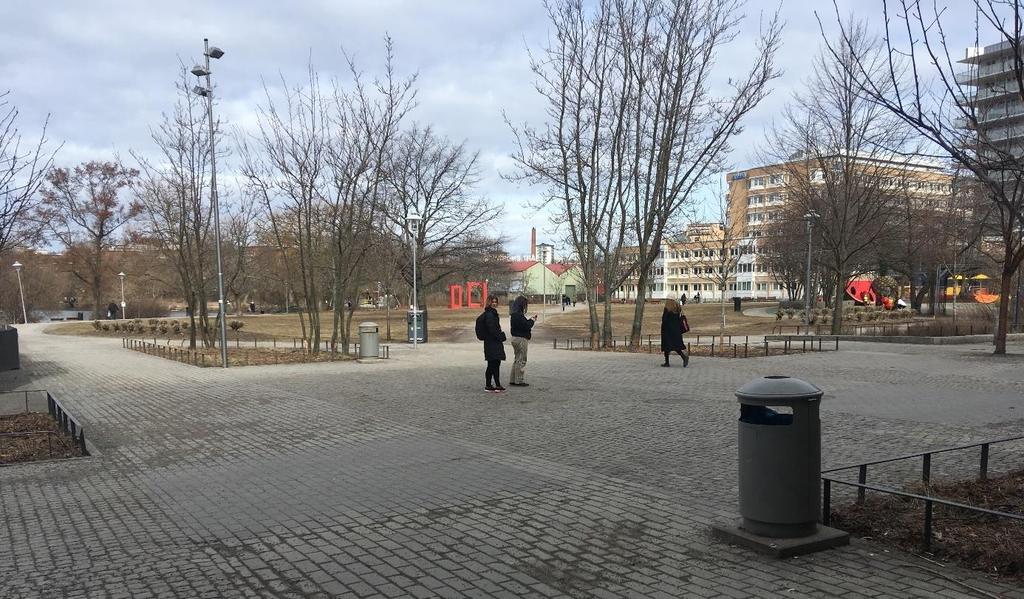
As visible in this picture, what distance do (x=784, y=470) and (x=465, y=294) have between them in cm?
7197

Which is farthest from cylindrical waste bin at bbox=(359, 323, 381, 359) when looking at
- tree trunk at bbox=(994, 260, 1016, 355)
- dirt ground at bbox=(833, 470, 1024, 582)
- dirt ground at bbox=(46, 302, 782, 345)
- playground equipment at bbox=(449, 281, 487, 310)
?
playground equipment at bbox=(449, 281, 487, 310)

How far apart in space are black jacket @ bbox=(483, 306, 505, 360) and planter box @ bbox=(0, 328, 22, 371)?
537 inches

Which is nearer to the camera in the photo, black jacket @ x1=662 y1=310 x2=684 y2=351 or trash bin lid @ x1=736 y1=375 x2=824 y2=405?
trash bin lid @ x1=736 y1=375 x2=824 y2=405

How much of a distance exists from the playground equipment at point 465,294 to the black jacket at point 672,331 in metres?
52.2

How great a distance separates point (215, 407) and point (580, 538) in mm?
8362

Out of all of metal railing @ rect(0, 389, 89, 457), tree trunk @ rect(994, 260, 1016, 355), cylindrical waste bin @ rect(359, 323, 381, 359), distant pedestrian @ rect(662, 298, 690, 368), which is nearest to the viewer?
metal railing @ rect(0, 389, 89, 457)

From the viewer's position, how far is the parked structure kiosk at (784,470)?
4.52 meters

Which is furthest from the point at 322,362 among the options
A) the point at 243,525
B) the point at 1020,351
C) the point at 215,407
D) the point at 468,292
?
the point at 468,292

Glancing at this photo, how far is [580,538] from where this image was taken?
Result: 16.2 ft

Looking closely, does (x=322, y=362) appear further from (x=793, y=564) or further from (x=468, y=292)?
(x=468, y=292)

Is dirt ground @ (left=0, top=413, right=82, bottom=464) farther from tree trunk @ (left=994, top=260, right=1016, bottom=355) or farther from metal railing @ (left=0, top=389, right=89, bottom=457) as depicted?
tree trunk @ (left=994, top=260, right=1016, bottom=355)

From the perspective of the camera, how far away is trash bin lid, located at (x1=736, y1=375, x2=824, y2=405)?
4484 mm

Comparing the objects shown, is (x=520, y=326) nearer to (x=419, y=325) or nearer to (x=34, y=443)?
(x=34, y=443)

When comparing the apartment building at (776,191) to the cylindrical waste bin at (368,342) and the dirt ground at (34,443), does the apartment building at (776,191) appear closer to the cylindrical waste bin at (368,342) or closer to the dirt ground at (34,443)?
the dirt ground at (34,443)
